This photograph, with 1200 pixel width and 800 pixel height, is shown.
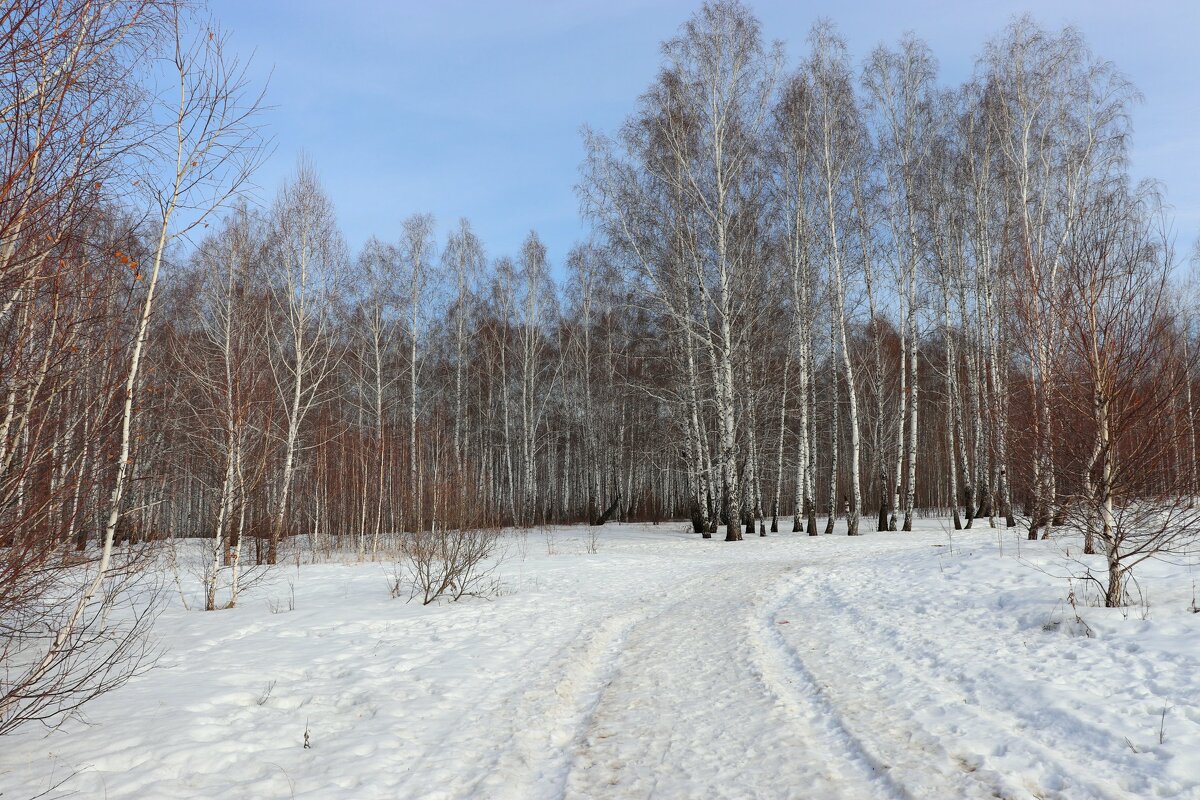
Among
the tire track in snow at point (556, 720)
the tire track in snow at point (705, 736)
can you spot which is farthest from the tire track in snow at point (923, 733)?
the tire track in snow at point (556, 720)

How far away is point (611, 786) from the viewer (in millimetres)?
Result: 3559

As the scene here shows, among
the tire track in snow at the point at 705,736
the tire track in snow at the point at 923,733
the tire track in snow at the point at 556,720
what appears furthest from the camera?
the tire track in snow at the point at 556,720

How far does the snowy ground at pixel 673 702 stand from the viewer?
354 centimetres

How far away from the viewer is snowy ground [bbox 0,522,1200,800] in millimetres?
3541

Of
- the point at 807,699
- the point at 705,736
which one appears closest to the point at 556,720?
the point at 705,736

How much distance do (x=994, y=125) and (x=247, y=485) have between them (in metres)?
21.5

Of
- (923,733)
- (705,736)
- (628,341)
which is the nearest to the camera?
(923,733)

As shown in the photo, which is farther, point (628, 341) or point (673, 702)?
point (628, 341)

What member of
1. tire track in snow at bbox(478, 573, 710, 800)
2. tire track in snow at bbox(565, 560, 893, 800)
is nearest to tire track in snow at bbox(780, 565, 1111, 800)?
tire track in snow at bbox(565, 560, 893, 800)

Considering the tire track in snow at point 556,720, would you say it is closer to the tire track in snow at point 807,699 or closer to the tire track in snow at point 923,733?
the tire track in snow at point 807,699

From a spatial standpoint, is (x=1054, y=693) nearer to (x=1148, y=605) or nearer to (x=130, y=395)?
(x=1148, y=605)

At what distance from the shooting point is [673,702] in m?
4.90

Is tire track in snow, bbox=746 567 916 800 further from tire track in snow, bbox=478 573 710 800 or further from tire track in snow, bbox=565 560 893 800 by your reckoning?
tire track in snow, bbox=478 573 710 800

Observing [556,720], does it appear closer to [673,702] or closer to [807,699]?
[673,702]
